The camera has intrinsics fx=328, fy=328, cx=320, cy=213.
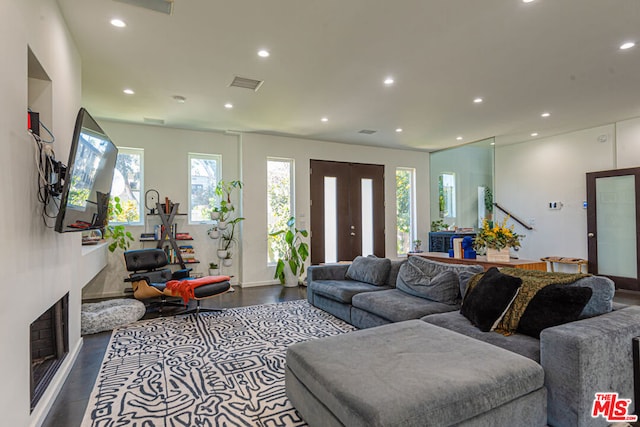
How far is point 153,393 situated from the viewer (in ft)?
7.54

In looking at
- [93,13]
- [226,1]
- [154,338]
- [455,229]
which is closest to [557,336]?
[226,1]

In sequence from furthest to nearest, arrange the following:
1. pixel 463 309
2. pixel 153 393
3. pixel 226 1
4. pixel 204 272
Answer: pixel 204 272, pixel 463 309, pixel 226 1, pixel 153 393

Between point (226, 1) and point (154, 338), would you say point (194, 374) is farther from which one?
point (226, 1)

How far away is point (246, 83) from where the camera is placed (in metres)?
3.99

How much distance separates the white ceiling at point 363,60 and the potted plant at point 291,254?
2061mm

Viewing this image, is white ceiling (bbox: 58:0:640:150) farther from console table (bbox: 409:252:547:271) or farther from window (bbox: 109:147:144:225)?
console table (bbox: 409:252:547:271)

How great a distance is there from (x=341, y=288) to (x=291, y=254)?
2.47m

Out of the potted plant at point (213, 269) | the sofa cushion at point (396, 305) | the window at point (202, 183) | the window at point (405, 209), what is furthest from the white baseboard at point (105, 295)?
the window at point (405, 209)

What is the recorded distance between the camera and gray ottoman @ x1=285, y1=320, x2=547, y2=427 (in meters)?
1.42

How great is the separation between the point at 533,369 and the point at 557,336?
0.23 metres

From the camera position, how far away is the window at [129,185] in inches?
220

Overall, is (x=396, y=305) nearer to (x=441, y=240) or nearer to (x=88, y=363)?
(x=88, y=363)

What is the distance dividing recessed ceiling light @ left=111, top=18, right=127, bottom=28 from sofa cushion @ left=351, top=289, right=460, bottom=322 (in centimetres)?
337

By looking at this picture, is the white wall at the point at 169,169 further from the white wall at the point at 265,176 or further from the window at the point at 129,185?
the white wall at the point at 265,176
